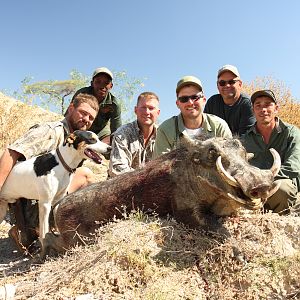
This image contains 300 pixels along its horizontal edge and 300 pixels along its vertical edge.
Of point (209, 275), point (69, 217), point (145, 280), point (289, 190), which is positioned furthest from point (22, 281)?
point (289, 190)

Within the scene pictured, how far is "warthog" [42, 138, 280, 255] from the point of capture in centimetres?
336

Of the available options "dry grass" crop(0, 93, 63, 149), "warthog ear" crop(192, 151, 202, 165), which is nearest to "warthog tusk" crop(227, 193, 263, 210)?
"warthog ear" crop(192, 151, 202, 165)

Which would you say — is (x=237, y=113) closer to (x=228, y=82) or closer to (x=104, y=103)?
(x=228, y=82)

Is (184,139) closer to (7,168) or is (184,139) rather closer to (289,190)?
(289,190)

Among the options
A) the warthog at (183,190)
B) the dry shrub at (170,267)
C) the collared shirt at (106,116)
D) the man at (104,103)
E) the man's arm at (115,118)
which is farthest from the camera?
the man's arm at (115,118)

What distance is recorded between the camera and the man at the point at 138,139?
20.5 feet

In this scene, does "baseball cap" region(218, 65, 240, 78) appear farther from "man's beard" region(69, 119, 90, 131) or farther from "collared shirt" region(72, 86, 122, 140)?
"man's beard" region(69, 119, 90, 131)

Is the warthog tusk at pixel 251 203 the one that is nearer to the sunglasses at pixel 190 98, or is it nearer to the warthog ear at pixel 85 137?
the sunglasses at pixel 190 98

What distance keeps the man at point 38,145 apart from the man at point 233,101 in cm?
240

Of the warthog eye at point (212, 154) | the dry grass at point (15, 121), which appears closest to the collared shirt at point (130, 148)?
the warthog eye at point (212, 154)

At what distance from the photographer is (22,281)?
391 cm

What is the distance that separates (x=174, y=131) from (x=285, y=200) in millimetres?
1798

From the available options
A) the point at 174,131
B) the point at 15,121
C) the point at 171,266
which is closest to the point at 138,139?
the point at 174,131

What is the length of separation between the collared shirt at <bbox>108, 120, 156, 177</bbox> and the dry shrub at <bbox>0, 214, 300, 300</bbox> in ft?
7.77
